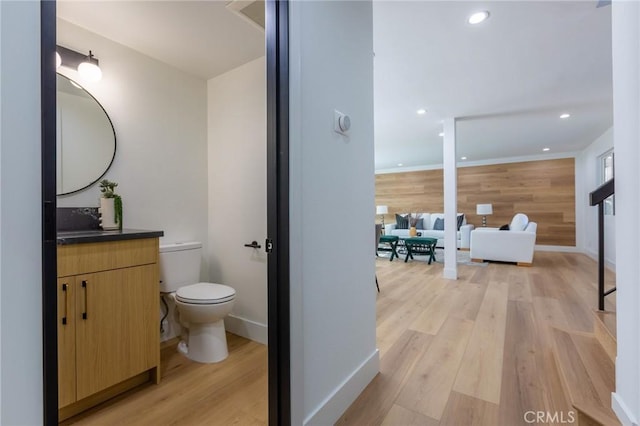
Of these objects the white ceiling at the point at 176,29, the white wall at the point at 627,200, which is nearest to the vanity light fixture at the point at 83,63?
the white ceiling at the point at 176,29

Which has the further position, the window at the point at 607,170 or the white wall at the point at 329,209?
the window at the point at 607,170

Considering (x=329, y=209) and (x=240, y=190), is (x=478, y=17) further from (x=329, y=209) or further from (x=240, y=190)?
(x=240, y=190)

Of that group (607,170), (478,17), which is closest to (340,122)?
(478,17)

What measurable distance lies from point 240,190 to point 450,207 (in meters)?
3.29

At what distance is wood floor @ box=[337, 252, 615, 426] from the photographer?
1451mm

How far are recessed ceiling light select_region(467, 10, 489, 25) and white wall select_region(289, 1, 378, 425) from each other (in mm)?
875

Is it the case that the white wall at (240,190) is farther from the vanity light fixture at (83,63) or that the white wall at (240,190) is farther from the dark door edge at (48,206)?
the dark door edge at (48,206)

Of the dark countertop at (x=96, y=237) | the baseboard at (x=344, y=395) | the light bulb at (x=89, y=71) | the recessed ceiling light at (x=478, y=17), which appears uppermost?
the recessed ceiling light at (x=478, y=17)

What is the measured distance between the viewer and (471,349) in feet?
6.85

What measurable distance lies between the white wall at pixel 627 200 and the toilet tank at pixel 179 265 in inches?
102

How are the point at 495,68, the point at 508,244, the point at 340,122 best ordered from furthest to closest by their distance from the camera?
the point at 508,244 → the point at 495,68 → the point at 340,122

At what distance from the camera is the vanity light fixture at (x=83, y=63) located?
5.92 feet

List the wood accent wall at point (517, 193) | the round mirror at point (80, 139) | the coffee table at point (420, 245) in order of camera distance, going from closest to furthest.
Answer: the round mirror at point (80, 139) → the coffee table at point (420, 245) → the wood accent wall at point (517, 193)

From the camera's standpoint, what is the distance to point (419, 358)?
1971 mm
